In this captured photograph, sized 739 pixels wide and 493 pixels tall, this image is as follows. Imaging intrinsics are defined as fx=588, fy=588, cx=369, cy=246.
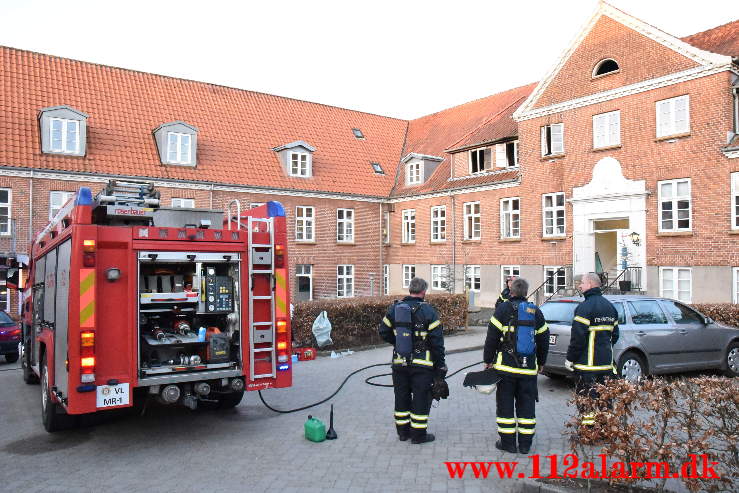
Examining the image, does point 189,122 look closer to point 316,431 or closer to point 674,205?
point 674,205

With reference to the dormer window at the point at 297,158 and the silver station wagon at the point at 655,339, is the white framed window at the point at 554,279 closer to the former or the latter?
the silver station wagon at the point at 655,339

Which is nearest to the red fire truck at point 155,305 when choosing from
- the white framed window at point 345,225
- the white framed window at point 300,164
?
the white framed window at point 300,164

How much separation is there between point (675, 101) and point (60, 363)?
20.2m

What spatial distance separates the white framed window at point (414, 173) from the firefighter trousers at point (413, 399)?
25.3 m

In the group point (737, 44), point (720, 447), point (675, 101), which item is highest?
point (737, 44)

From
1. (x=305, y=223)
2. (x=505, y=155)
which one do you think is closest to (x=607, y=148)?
(x=505, y=155)

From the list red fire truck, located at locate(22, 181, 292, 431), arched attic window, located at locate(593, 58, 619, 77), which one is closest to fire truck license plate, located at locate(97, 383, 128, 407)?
red fire truck, located at locate(22, 181, 292, 431)

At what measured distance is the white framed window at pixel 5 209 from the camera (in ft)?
74.0

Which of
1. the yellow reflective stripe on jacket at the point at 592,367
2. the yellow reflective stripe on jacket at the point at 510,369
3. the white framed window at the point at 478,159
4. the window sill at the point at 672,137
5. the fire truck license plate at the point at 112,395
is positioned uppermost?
the white framed window at the point at 478,159

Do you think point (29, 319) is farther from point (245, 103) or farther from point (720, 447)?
point (245, 103)

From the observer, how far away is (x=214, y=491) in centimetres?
562

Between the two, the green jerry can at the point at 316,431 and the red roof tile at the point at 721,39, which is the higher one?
the red roof tile at the point at 721,39

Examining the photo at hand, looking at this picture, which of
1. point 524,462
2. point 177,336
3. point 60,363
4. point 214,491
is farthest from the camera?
point 177,336

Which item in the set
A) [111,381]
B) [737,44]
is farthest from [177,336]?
[737,44]
